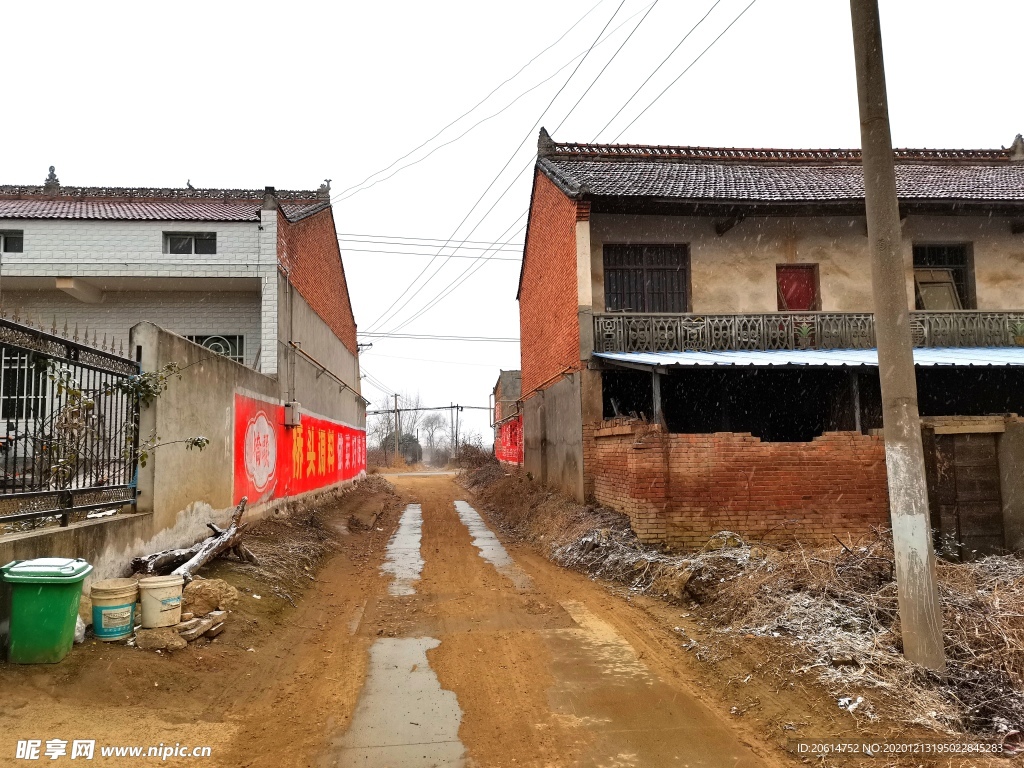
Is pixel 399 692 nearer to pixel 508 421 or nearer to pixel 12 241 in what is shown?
pixel 12 241

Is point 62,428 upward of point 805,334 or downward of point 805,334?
downward

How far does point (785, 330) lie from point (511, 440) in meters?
21.8

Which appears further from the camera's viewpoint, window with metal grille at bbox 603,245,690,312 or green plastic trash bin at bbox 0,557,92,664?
window with metal grille at bbox 603,245,690,312

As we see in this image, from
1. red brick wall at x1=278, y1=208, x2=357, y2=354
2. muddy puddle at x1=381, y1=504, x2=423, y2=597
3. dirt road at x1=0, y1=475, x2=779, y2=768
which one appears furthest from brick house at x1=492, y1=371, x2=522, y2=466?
dirt road at x1=0, y1=475, x2=779, y2=768

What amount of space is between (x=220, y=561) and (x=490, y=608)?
332cm

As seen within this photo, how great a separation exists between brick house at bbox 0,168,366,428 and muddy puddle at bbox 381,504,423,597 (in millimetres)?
3915

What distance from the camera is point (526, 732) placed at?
14.3 ft

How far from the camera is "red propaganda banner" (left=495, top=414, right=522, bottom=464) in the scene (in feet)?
97.6

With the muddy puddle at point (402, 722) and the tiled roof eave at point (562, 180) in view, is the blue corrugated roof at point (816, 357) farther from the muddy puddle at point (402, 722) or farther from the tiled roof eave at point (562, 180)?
the muddy puddle at point (402, 722)

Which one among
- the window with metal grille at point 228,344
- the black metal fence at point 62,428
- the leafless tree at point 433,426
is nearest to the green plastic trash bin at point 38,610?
the black metal fence at point 62,428

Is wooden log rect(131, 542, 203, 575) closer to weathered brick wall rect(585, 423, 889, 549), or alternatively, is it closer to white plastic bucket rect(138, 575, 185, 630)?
white plastic bucket rect(138, 575, 185, 630)

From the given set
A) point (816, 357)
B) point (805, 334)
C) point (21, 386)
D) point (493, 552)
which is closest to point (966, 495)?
point (816, 357)

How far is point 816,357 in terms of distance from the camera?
12.5 m

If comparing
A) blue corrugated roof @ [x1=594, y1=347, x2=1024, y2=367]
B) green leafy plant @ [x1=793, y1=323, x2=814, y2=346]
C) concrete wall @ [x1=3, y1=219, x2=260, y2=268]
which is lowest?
blue corrugated roof @ [x1=594, y1=347, x2=1024, y2=367]
